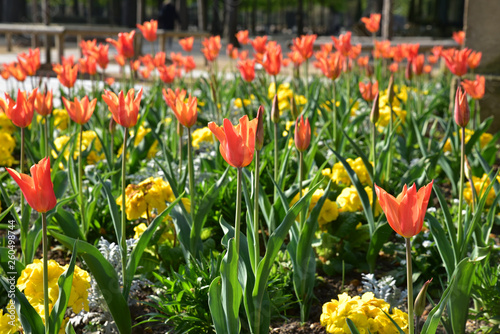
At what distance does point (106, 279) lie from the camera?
1.86m

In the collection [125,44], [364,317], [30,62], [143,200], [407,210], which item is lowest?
[364,317]

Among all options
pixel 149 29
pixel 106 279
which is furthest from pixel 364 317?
pixel 149 29

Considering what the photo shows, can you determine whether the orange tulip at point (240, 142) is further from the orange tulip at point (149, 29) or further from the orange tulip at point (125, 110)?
the orange tulip at point (149, 29)

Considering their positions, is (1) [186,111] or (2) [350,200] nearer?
(1) [186,111]

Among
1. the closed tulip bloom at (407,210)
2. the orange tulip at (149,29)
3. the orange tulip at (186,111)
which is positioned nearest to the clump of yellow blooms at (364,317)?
the closed tulip bloom at (407,210)

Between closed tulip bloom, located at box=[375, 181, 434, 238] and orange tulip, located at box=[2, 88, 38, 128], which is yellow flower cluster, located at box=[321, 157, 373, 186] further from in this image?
closed tulip bloom, located at box=[375, 181, 434, 238]

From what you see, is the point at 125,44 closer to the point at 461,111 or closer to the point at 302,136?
the point at 302,136

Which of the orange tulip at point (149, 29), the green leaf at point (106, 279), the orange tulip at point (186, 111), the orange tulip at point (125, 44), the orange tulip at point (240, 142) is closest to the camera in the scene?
the orange tulip at point (240, 142)

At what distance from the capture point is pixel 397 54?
522 cm

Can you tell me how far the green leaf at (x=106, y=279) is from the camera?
1792 mm

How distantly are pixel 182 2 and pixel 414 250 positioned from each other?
968 inches

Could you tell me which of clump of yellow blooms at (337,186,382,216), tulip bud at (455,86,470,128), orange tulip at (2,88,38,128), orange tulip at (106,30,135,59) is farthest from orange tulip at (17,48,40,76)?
tulip bud at (455,86,470,128)

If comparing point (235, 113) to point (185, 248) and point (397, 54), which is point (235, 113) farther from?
point (185, 248)

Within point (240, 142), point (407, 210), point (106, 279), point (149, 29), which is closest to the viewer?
point (407, 210)
